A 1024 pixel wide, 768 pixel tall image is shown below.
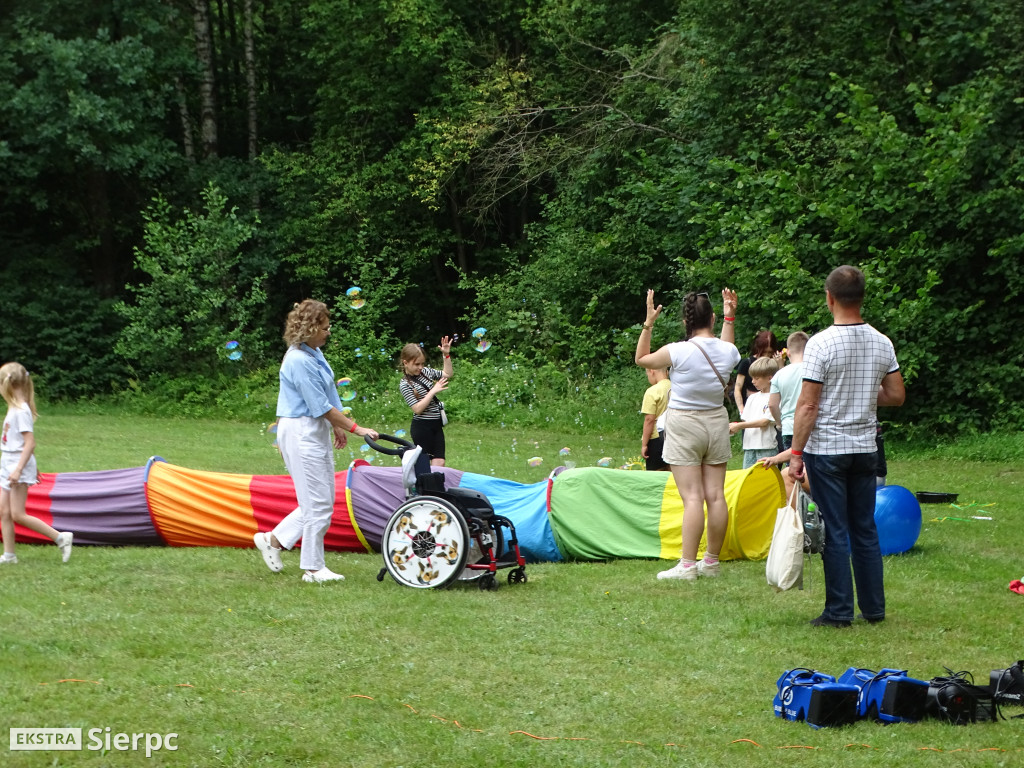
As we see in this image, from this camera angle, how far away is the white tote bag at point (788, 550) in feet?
20.7

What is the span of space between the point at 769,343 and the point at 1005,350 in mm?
8111

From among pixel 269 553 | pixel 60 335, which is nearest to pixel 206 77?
pixel 60 335

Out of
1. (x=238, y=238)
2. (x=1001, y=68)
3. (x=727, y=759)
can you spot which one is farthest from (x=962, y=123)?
(x=238, y=238)

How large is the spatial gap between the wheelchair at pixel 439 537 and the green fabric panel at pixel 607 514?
106 cm

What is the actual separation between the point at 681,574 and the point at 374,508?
2.43 m

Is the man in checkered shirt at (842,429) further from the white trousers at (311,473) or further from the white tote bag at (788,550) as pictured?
the white trousers at (311,473)

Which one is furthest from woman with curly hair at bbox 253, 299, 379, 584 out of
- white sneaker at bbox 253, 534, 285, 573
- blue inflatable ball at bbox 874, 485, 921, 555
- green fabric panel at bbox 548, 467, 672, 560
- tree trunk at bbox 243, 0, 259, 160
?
tree trunk at bbox 243, 0, 259, 160

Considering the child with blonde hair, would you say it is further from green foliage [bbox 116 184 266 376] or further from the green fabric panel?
green foliage [bbox 116 184 266 376]

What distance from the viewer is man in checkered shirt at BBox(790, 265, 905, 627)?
6.14 meters

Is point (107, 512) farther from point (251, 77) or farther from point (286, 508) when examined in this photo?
point (251, 77)

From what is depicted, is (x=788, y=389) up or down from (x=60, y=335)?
down

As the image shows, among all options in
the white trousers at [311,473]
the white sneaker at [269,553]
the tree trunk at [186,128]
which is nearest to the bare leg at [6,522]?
the white sneaker at [269,553]

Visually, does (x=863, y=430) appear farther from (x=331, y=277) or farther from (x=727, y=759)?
(x=331, y=277)

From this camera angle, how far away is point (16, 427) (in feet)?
26.6
